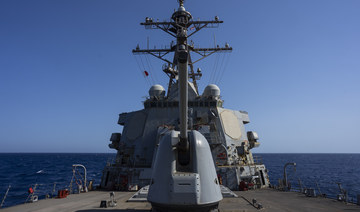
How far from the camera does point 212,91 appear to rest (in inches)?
581

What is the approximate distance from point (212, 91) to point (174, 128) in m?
4.06

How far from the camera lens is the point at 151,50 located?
17234 millimetres

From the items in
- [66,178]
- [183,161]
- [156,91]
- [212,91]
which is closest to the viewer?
[183,161]

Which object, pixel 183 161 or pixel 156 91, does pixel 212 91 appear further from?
pixel 183 161

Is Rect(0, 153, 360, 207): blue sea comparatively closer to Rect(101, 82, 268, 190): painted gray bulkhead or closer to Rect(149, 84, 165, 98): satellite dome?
Rect(101, 82, 268, 190): painted gray bulkhead

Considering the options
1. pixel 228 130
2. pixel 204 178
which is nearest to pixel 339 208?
pixel 204 178

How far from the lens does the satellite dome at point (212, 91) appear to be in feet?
48.4

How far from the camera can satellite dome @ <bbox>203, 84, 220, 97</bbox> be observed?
48.4ft

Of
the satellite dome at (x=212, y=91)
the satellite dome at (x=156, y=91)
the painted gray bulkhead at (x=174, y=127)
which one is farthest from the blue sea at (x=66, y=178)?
the satellite dome at (x=212, y=91)

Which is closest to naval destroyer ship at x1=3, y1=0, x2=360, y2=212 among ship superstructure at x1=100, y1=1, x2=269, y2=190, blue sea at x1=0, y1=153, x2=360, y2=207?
ship superstructure at x1=100, y1=1, x2=269, y2=190

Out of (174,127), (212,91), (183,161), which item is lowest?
(183,161)

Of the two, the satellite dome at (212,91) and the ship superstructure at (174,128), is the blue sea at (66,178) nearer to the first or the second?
the ship superstructure at (174,128)

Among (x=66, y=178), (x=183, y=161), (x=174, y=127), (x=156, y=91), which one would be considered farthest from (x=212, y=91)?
(x=66, y=178)

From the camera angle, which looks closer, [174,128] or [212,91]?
[174,128]
